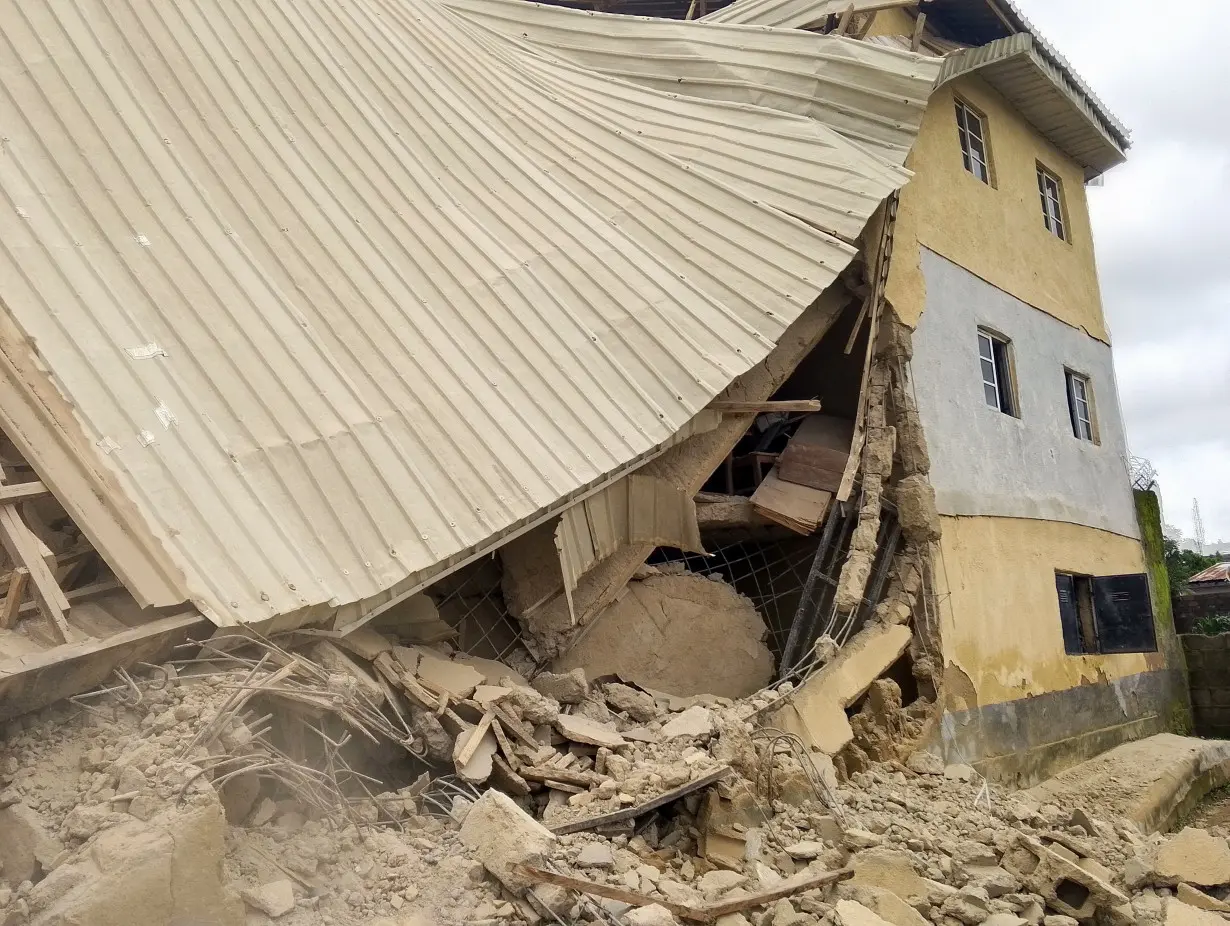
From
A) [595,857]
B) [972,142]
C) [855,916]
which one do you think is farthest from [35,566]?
[972,142]

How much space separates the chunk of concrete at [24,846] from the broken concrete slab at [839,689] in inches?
181

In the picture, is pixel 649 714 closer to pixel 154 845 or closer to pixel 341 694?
pixel 341 694

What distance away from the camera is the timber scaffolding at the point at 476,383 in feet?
14.5

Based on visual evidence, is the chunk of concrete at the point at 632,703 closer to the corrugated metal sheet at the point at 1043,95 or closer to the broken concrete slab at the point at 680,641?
the broken concrete slab at the point at 680,641

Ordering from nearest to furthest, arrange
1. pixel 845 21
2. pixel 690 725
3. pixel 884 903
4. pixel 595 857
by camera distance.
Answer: pixel 595 857
pixel 884 903
pixel 690 725
pixel 845 21

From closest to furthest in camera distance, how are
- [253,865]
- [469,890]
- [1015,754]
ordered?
[253,865]
[469,890]
[1015,754]

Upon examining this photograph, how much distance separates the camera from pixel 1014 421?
36.0ft

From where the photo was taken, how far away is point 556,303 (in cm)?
729

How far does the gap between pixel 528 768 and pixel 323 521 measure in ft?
5.74

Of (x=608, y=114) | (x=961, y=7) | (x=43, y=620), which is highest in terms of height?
(x=961, y=7)

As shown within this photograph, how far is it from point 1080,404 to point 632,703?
8.97 metres

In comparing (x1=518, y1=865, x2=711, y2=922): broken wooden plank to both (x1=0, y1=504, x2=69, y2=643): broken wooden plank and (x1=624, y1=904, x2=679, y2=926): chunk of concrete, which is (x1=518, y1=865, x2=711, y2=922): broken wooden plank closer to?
(x1=624, y1=904, x2=679, y2=926): chunk of concrete

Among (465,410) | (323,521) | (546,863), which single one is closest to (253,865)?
(546,863)

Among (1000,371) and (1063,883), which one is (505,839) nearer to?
(1063,883)
